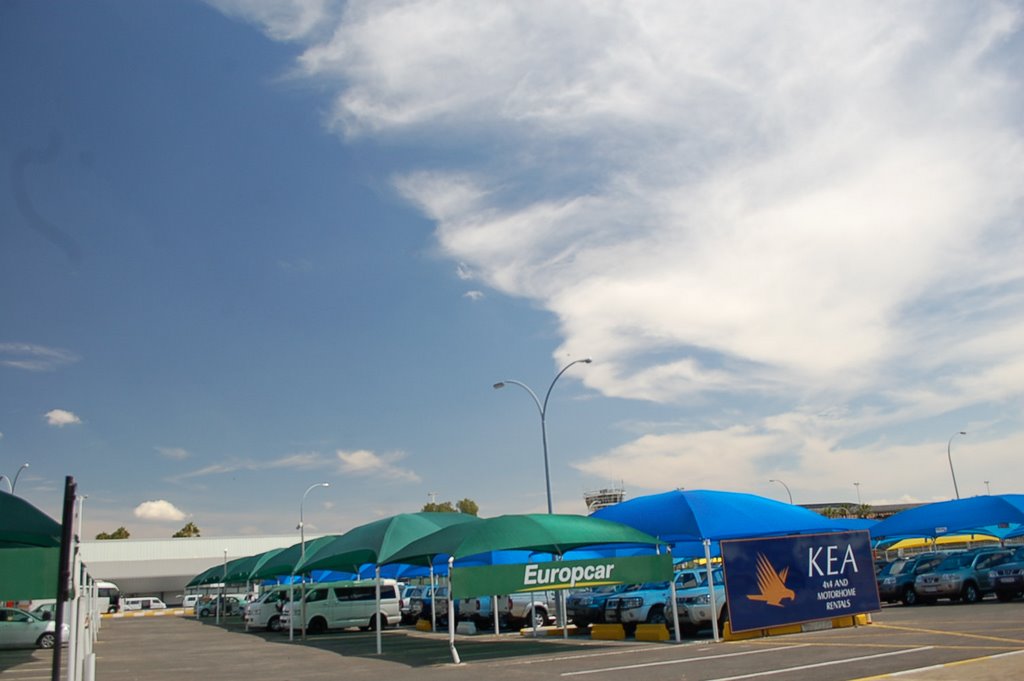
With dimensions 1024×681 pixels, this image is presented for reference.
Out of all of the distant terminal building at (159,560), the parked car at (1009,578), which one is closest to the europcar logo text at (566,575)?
the parked car at (1009,578)

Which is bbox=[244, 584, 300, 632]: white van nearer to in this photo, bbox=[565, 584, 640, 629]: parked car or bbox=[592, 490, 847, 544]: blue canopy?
A: bbox=[565, 584, 640, 629]: parked car

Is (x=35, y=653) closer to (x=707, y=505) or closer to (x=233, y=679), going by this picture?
(x=233, y=679)

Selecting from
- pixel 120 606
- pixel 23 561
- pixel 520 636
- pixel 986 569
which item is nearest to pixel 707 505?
pixel 520 636

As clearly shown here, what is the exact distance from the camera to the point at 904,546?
191ft

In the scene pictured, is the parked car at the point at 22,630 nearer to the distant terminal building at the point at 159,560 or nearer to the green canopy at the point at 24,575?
the green canopy at the point at 24,575

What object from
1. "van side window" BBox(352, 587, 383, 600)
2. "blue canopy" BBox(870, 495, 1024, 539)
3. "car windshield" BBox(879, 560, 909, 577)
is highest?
"blue canopy" BBox(870, 495, 1024, 539)

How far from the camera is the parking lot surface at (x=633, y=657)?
13.8 m

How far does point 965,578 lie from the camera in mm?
Answer: 28047

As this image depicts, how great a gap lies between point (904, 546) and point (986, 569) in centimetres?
3297

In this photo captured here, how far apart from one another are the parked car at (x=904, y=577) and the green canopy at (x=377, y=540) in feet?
51.3

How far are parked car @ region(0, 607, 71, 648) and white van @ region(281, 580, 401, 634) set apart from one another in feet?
26.7

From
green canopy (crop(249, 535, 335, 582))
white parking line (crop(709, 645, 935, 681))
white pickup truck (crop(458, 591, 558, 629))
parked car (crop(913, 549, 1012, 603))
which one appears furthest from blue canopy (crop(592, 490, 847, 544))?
green canopy (crop(249, 535, 335, 582))

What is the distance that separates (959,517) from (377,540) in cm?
2243

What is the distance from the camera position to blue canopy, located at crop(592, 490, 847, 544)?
2208cm
